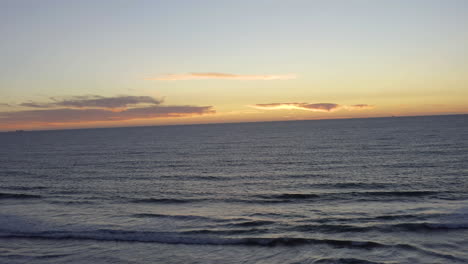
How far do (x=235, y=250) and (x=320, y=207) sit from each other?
32.9 feet

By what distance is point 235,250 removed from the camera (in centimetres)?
1728

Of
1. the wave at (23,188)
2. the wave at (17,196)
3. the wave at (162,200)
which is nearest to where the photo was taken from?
the wave at (162,200)

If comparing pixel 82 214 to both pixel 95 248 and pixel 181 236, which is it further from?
pixel 181 236

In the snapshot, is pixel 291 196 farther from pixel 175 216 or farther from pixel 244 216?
pixel 175 216

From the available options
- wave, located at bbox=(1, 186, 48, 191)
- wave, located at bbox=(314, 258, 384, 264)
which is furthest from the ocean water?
wave, located at bbox=(1, 186, 48, 191)

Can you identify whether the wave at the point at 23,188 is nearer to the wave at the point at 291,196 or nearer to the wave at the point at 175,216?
the wave at the point at 175,216

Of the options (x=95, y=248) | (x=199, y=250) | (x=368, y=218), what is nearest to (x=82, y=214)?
(x=95, y=248)

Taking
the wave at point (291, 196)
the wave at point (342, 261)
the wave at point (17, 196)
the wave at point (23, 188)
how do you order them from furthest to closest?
the wave at point (23, 188) → the wave at point (17, 196) → the wave at point (291, 196) → the wave at point (342, 261)

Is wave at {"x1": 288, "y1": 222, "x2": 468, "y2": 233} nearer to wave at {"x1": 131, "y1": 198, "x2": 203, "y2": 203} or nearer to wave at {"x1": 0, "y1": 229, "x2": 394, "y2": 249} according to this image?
wave at {"x1": 0, "y1": 229, "x2": 394, "y2": 249}

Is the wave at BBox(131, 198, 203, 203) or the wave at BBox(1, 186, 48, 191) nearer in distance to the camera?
the wave at BBox(131, 198, 203, 203)

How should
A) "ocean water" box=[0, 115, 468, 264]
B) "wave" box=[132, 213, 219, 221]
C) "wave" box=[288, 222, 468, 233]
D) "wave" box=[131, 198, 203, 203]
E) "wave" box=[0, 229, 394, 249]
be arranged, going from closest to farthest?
"ocean water" box=[0, 115, 468, 264] → "wave" box=[0, 229, 394, 249] → "wave" box=[288, 222, 468, 233] → "wave" box=[132, 213, 219, 221] → "wave" box=[131, 198, 203, 203]

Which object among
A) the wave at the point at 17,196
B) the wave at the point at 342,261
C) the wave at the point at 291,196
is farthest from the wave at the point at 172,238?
the wave at the point at 17,196

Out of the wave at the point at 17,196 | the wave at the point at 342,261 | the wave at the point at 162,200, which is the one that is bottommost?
the wave at the point at 17,196

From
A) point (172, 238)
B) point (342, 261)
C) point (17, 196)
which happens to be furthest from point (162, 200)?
point (342, 261)
